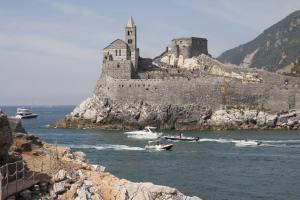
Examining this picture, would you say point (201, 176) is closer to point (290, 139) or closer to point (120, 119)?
point (290, 139)

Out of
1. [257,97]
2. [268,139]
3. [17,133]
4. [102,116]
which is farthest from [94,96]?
Answer: [17,133]

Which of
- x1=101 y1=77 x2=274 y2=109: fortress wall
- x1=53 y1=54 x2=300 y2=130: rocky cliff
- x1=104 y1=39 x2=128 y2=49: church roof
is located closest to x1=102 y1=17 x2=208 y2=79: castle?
x1=104 y1=39 x2=128 y2=49: church roof

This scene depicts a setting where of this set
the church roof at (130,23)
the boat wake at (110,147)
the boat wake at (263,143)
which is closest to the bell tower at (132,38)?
the church roof at (130,23)

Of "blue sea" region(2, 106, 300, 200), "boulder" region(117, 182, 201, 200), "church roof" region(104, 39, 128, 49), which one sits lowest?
"blue sea" region(2, 106, 300, 200)

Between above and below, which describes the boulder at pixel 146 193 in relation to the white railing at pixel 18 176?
below

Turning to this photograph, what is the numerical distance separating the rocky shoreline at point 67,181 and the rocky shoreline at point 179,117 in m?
64.1

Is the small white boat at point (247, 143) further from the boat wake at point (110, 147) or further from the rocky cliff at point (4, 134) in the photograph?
the rocky cliff at point (4, 134)

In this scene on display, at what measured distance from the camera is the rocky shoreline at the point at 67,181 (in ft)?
70.1

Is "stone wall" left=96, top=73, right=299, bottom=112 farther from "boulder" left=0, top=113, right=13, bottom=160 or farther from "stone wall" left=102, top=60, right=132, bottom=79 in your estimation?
"boulder" left=0, top=113, right=13, bottom=160

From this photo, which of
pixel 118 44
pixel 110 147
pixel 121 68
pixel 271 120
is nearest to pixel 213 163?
pixel 110 147

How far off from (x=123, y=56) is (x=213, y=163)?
48.8 metres

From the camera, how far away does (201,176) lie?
42.7 meters

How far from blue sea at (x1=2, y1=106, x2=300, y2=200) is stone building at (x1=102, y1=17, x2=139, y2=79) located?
685 inches

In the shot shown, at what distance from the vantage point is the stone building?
94.9 meters
